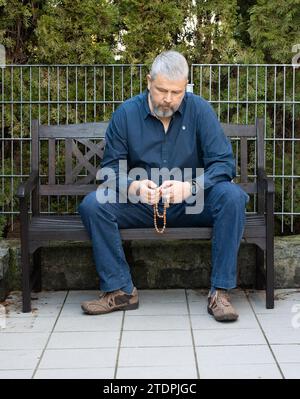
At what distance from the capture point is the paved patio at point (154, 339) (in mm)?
3605

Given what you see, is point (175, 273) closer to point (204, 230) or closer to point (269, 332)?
point (204, 230)

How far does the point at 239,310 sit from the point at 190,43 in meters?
2.06

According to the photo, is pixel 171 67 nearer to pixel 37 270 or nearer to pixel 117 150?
pixel 117 150

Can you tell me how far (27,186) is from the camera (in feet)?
15.4

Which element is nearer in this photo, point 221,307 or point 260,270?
point 221,307

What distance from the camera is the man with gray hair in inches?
176

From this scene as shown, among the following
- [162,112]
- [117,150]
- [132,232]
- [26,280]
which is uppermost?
[162,112]

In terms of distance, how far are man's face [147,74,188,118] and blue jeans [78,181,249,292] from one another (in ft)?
1.74

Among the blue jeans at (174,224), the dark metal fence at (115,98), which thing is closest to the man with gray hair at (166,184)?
the blue jeans at (174,224)

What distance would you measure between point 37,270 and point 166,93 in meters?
1.45

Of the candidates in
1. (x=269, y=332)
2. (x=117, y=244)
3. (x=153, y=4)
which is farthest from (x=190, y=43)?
(x=269, y=332)

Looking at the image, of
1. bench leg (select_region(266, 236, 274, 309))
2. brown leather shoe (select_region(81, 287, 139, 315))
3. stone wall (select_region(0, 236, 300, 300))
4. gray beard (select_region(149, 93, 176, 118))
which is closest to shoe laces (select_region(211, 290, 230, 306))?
bench leg (select_region(266, 236, 274, 309))

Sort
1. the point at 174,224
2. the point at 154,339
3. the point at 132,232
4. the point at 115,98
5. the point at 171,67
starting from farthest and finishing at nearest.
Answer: the point at 115,98, the point at 174,224, the point at 132,232, the point at 171,67, the point at 154,339

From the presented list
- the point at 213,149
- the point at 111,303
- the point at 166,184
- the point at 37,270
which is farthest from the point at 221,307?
A: the point at 37,270
